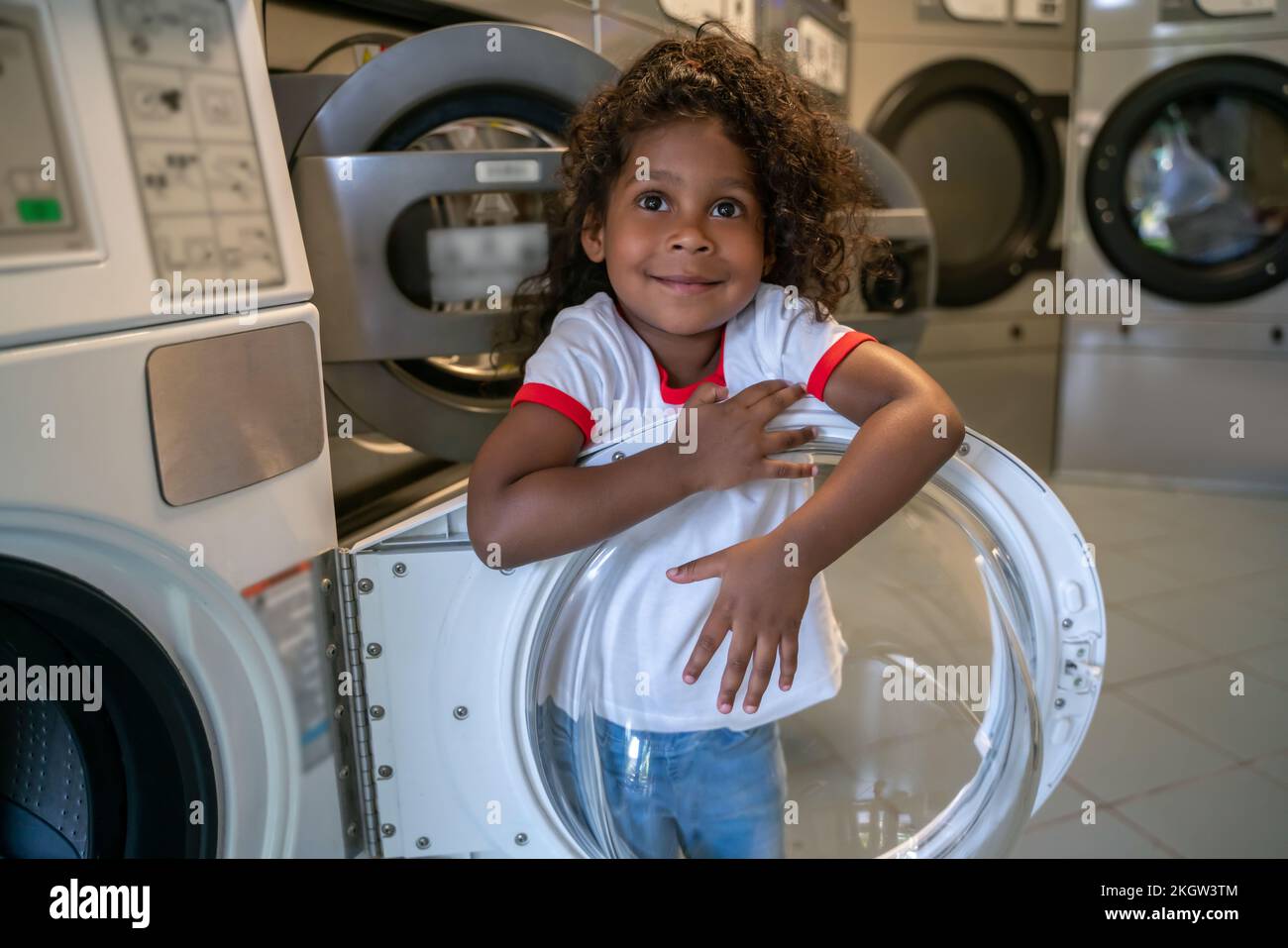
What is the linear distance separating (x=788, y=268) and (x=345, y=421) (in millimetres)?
390

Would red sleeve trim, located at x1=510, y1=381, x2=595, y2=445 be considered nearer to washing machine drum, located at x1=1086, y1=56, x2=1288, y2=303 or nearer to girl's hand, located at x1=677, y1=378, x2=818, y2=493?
girl's hand, located at x1=677, y1=378, x2=818, y2=493

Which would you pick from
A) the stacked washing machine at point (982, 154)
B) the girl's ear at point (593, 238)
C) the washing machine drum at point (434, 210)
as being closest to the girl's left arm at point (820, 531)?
the girl's ear at point (593, 238)

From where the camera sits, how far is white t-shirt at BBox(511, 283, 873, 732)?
0.63m

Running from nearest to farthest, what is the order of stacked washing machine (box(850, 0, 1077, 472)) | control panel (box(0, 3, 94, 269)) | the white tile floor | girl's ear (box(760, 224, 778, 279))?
control panel (box(0, 3, 94, 269))
girl's ear (box(760, 224, 778, 279))
the white tile floor
stacked washing machine (box(850, 0, 1077, 472))

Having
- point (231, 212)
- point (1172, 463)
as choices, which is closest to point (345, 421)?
point (231, 212)

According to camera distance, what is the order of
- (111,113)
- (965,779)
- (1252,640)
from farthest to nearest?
1. (1252,640)
2. (965,779)
3. (111,113)

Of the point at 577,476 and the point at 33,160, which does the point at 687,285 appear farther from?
the point at 33,160

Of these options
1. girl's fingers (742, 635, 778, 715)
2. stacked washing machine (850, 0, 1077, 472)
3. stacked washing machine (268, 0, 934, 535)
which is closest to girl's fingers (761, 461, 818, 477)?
girl's fingers (742, 635, 778, 715)

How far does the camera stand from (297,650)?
0.63 m

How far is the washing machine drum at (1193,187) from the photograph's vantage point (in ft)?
6.63

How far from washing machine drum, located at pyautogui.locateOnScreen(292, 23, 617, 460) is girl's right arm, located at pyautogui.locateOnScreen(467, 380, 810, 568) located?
23 centimetres

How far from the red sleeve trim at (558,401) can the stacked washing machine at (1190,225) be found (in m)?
1.87

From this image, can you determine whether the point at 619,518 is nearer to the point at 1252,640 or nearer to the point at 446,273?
the point at 446,273
